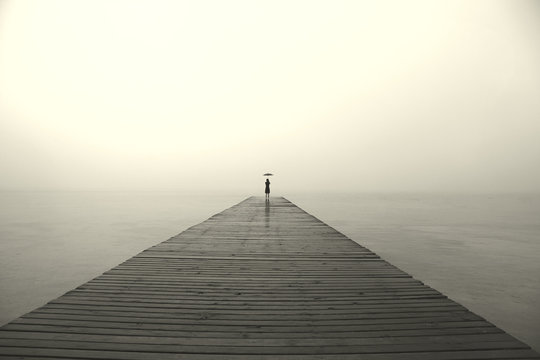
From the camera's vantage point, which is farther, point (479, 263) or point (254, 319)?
point (479, 263)

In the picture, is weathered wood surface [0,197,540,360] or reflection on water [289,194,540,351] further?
reflection on water [289,194,540,351]

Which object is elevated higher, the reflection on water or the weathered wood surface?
the weathered wood surface

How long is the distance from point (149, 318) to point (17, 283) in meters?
8.72

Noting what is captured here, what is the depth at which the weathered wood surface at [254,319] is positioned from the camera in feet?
10.2

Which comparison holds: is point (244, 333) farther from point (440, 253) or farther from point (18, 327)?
point (440, 253)

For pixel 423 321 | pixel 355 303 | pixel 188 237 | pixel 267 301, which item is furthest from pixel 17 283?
pixel 423 321

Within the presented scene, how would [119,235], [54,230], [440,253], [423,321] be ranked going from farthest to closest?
[54,230] < [119,235] < [440,253] < [423,321]

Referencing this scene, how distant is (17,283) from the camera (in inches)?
404

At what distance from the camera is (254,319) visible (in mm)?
3855

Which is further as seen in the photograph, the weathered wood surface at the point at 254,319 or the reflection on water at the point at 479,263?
the reflection on water at the point at 479,263

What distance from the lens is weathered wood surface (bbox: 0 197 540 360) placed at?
10.2 ft

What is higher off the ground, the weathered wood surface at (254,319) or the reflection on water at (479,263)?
the weathered wood surface at (254,319)

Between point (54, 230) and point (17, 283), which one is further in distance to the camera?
point (54, 230)

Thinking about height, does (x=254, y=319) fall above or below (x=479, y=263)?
above
